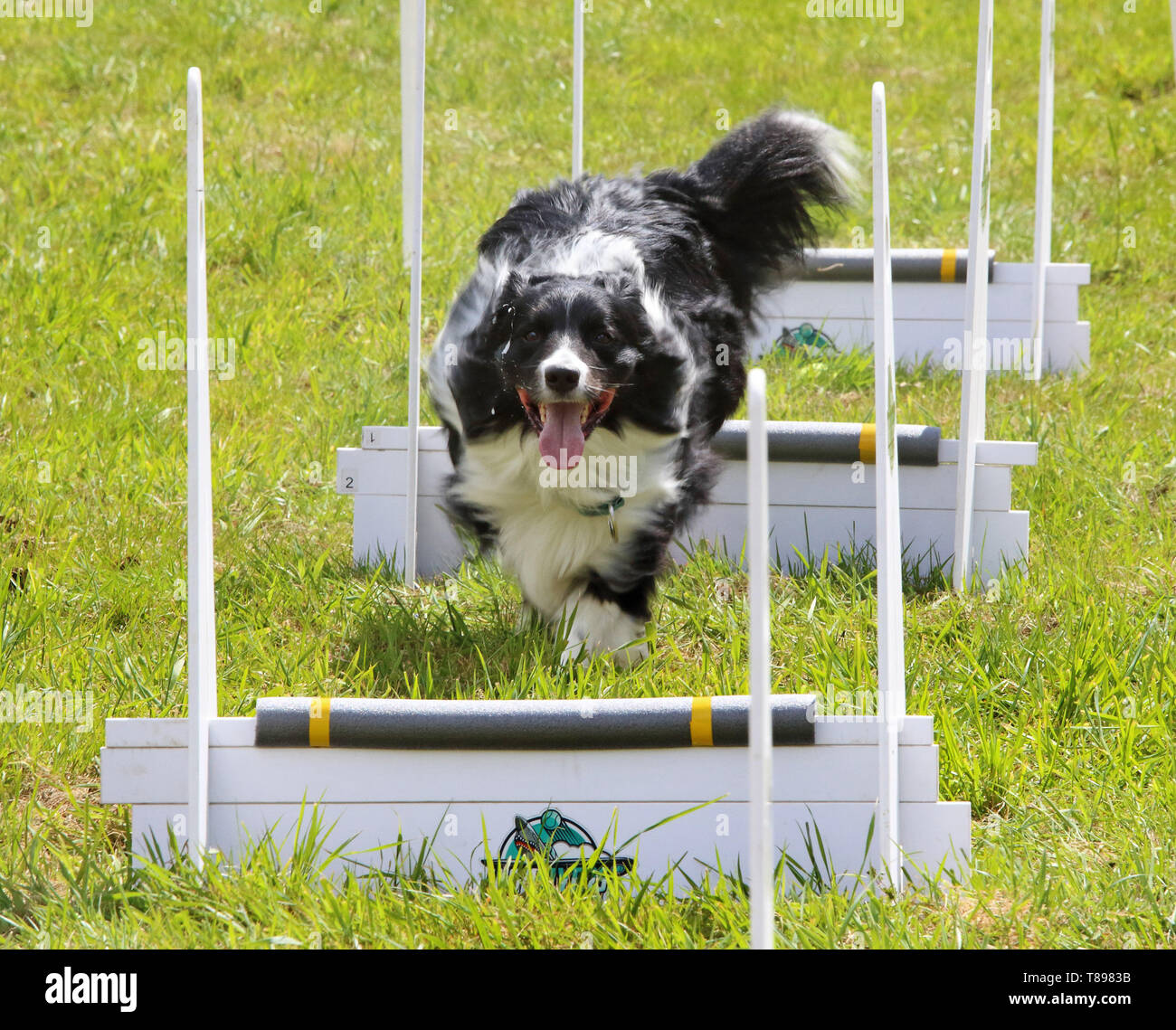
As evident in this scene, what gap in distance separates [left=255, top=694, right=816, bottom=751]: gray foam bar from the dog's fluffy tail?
6.60 feet

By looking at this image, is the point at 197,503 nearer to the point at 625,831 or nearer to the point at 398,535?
the point at 625,831

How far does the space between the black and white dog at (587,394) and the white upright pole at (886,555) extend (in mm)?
912

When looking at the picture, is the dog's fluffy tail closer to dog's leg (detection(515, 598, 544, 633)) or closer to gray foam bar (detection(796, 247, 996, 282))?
gray foam bar (detection(796, 247, 996, 282))

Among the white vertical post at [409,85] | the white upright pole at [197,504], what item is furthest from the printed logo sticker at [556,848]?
the white vertical post at [409,85]

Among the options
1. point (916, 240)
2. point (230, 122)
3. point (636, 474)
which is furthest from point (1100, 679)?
point (230, 122)

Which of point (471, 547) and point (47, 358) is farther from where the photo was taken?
point (47, 358)

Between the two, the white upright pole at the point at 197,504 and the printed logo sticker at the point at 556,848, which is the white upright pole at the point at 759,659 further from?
the white upright pole at the point at 197,504

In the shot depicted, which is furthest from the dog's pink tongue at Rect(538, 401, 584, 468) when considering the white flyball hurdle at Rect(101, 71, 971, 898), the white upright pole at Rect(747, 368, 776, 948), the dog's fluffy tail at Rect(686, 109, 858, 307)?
the white upright pole at Rect(747, 368, 776, 948)

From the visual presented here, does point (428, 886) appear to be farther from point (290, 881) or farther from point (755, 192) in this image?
point (755, 192)

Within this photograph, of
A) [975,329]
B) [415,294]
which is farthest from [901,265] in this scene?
[415,294]

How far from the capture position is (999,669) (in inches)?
115

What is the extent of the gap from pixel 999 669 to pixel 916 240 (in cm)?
346

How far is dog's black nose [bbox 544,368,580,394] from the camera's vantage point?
2.83 m

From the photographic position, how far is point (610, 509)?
318 centimetres
